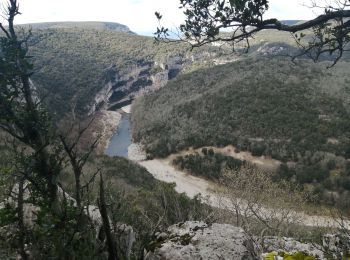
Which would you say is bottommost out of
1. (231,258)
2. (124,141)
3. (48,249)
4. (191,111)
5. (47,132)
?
(124,141)

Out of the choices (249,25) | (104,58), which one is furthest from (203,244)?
(104,58)

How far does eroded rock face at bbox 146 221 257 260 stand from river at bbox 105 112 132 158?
59069mm

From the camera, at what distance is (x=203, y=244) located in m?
6.51


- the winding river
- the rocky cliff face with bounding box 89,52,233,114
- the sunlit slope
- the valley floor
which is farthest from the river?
the rocky cliff face with bounding box 89,52,233,114

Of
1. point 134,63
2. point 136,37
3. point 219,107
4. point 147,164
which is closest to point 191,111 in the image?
point 219,107

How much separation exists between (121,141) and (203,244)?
2815 inches

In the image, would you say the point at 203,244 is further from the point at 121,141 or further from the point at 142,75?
the point at 142,75

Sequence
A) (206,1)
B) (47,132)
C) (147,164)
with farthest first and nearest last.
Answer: (147,164)
(47,132)
(206,1)

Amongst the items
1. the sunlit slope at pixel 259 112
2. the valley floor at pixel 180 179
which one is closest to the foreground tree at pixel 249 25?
the valley floor at pixel 180 179

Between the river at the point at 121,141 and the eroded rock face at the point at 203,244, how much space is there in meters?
59.1

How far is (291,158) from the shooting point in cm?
4775

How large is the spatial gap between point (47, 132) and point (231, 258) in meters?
4.32

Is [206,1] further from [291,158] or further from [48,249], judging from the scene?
[291,158]

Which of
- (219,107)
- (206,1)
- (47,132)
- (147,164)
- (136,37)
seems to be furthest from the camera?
(136,37)
